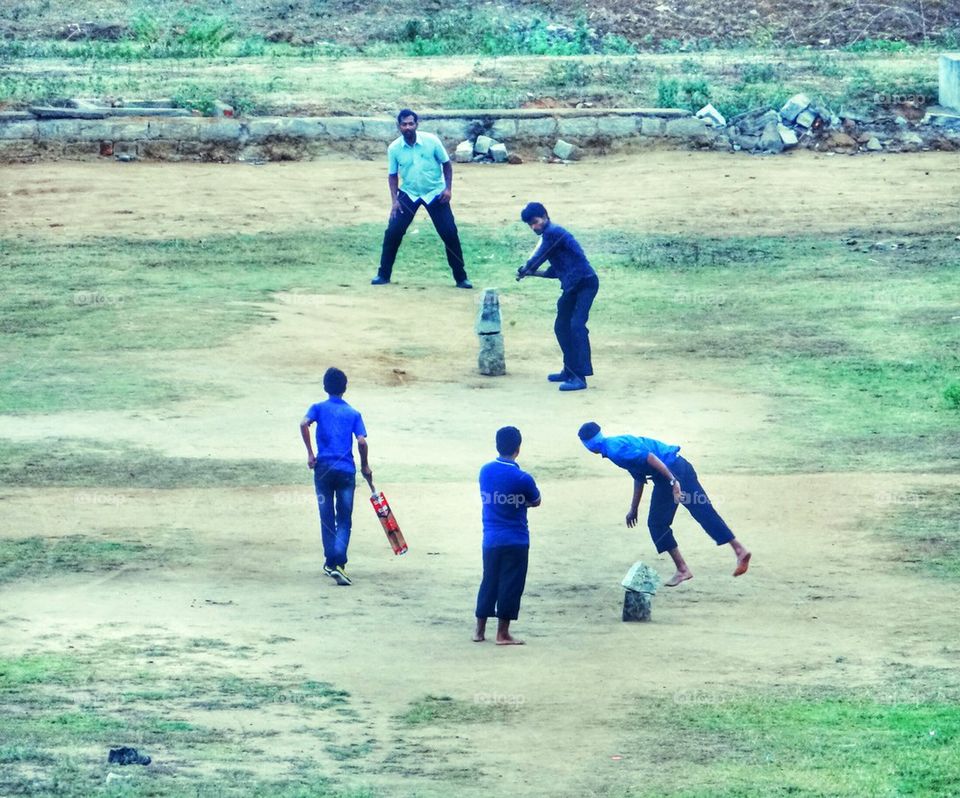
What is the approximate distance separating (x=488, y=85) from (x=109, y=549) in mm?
19863

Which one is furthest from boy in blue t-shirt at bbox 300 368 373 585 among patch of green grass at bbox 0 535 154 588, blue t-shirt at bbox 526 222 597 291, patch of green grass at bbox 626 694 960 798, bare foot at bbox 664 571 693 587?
blue t-shirt at bbox 526 222 597 291

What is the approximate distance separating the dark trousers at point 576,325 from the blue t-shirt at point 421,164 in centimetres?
360

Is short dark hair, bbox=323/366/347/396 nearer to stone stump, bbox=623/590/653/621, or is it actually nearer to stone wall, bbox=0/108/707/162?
stone stump, bbox=623/590/653/621

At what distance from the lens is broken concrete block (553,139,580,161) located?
96.3 feet

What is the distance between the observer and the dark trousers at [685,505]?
12.8 meters

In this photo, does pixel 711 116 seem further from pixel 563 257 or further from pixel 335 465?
pixel 335 465

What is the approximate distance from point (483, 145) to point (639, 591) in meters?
18.0

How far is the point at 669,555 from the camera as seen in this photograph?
13.9 meters

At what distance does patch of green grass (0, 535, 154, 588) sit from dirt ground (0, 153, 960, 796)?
10.0 inches

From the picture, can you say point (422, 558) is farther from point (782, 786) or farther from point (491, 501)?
point (782, 786)

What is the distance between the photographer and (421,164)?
21578 millimetres

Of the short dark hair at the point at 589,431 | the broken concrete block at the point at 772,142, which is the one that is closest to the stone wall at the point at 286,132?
the broken concrete block at the point at 772,142

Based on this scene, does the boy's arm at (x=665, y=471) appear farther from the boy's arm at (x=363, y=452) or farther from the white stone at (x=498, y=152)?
the white stone at (x=498, y=152)

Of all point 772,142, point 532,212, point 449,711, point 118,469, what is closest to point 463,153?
point 772,142
